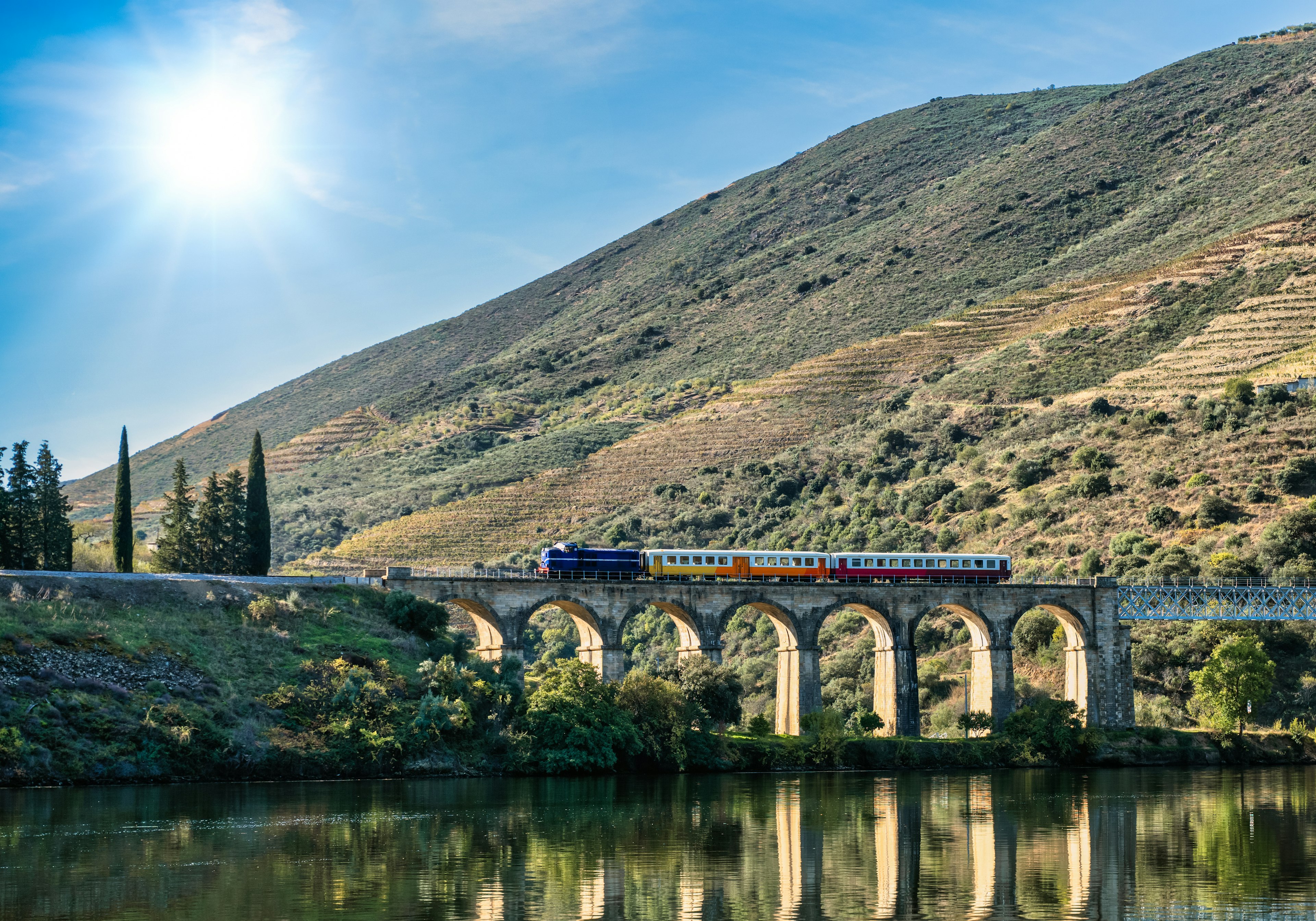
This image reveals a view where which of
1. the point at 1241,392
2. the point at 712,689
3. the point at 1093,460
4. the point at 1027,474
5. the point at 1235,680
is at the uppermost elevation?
the point at 1241,392

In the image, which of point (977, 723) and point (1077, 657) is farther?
point (1077, 657)

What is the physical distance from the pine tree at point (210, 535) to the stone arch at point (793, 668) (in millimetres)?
23857

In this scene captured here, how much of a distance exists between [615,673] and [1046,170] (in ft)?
357

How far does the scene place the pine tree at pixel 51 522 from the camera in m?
60.7

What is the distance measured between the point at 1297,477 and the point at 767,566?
114 ft

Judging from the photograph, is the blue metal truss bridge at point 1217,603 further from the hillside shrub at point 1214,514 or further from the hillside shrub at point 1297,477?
the hillside shrub at point 1297,477

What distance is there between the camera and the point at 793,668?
62281mm

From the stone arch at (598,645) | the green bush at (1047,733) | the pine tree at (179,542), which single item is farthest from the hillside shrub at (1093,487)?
the pine tree at (179,542)

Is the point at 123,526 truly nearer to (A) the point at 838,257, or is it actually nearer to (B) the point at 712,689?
(B) the point at 712,689

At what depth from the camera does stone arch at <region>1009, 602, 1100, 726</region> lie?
214 ft

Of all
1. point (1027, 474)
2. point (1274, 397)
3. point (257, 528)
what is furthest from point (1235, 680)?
point (257, 528)

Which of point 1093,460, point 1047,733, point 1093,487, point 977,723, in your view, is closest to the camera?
point 1047,733

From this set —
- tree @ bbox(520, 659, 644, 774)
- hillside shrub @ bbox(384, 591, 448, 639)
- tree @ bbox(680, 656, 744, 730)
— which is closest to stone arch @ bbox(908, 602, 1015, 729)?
tree @ bbox(680, 656, 744, 730)

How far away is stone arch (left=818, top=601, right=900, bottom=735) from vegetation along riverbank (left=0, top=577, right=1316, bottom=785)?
1.23m
